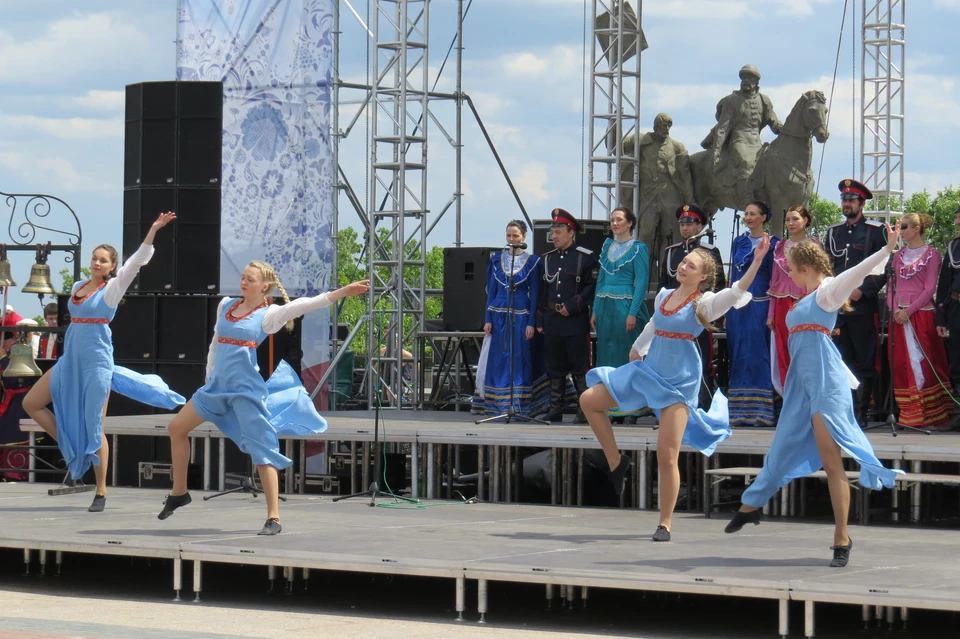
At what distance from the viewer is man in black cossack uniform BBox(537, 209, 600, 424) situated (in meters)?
9.92

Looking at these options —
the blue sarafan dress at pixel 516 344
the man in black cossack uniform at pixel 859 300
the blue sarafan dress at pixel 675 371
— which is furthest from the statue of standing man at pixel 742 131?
the blue sarafan dress at pixel 675 371

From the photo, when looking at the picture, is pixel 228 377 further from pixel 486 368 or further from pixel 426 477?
pixel 486 368

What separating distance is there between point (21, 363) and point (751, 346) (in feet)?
15.7

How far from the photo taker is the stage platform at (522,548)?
5.20 metres

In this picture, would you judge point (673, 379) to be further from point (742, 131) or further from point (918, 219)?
point (742, 131)

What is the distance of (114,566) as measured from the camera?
295 inches

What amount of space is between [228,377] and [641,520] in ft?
7.93

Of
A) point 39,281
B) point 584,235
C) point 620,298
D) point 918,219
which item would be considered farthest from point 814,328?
point 584,235

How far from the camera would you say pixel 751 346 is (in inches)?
368

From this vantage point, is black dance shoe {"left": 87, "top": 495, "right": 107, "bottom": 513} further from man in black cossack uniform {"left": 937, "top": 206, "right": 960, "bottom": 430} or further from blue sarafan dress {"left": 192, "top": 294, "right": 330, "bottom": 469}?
man in black cossack uniform {"left": 937, "top": 206, "right": 960, "bottom": 430}

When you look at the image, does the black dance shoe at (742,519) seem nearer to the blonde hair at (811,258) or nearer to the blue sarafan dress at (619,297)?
the blonde hair at (811,258)

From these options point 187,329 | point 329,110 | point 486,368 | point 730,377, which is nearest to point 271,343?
point 187,329

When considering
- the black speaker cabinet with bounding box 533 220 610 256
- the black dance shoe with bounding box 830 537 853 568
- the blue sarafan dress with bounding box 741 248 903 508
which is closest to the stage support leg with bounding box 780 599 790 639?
the black dance shoe with bounding box 830 537 853 568

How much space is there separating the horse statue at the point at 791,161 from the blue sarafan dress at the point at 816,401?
947cm
